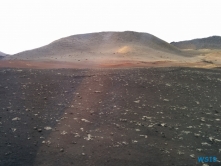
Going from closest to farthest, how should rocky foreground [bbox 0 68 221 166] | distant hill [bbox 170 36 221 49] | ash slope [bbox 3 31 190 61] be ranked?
rocky foreground [bbox 0 68 221 166], ash slope [bbox 3 31 190 61], distant hill [bbox 170 36 221 49]

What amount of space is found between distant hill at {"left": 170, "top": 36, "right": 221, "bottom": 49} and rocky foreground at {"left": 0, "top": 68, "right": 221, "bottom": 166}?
4312 cm

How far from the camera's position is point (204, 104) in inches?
278

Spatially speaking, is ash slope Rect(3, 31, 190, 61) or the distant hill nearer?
ash slope Rect(3, 31, 190, 61)

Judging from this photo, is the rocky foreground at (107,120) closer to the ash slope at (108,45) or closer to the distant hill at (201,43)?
the ash slope at (108,45)

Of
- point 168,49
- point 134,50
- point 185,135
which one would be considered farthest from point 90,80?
point 168,49

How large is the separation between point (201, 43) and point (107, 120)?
5131 centimetres

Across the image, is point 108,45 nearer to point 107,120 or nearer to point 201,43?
point 107,120

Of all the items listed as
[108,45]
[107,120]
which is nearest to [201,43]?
[108,45]

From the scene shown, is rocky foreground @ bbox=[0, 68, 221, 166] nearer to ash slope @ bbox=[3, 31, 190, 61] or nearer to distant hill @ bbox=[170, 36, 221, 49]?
ash slope @ bbox=[3, 31, 190, 61]

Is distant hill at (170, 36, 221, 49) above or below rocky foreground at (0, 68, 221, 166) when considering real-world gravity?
above

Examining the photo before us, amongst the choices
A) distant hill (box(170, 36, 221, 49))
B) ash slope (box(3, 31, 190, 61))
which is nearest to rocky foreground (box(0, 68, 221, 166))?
ash slope (box(3, 31, 190, 61))

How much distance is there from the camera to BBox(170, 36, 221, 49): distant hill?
4968cm

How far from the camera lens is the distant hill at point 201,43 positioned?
49.7 m

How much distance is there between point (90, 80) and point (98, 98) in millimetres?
2147
